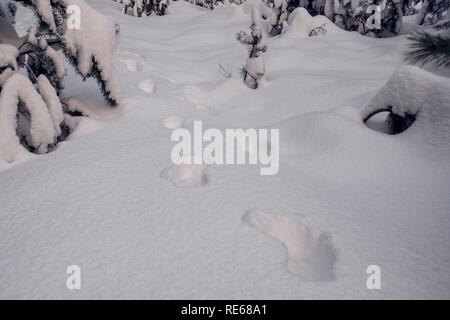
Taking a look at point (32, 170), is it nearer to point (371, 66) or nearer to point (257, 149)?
point (257, 149)

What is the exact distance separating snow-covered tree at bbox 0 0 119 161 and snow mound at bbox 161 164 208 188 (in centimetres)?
106

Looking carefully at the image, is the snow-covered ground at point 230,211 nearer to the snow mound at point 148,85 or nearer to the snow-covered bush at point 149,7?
the snow mound at point 148,85

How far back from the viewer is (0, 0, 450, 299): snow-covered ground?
1.19 m

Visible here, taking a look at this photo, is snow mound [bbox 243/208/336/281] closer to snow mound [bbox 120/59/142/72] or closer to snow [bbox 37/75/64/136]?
snow [bbox 37/75/64/136]

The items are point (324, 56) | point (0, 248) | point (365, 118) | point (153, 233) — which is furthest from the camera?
point (324, 56)

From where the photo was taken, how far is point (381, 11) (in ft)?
26.3

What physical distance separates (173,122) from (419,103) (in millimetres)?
2337

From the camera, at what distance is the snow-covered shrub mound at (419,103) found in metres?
2.28

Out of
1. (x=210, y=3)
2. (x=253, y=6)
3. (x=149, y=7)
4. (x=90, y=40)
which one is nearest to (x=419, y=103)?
(x=90, y=40)

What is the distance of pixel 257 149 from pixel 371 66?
3938 mm

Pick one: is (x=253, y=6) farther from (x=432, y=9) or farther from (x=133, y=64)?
(x=133, y=64)

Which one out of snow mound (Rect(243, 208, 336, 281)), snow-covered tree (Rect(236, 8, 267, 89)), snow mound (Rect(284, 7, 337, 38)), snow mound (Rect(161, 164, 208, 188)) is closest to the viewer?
snow mound (Rect(243, 208, 336, 281))

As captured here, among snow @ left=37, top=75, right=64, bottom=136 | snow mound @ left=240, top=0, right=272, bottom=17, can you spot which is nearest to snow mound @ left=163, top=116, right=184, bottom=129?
snow @ left=37, top=75, right=64, bottom=136

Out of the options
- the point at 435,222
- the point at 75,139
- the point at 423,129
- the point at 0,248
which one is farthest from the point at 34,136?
the point at 423,129
